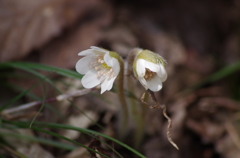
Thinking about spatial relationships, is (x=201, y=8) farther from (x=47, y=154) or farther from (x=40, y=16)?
(x=47, y=154)

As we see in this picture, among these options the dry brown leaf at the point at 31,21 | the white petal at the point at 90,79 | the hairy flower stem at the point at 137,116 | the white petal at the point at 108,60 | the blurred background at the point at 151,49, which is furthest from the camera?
the dry brown leaf at the point at 31,21

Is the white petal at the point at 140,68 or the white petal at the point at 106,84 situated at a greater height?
the white petal at the point at 140,68

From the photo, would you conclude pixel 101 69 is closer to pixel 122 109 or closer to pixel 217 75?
pixel 122 109

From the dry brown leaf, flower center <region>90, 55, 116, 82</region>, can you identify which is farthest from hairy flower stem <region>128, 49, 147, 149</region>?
Answer: the dry brown leaf

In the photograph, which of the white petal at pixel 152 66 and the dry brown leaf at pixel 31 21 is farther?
the dry brown leaf at pixel 31 21

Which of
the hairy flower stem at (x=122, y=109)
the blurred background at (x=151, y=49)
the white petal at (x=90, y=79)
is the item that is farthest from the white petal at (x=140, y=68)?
the blurred background at (x=151, y=49)

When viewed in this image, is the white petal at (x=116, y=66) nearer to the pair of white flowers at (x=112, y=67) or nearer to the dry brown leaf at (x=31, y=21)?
the pair of white flowers at (x=112, y=67)

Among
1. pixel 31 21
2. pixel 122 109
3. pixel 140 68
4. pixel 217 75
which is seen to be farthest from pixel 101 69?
pixel 217 75

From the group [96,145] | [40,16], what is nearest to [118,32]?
[40,16]
